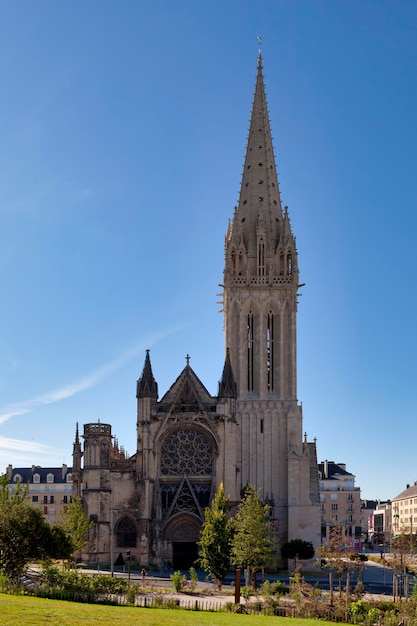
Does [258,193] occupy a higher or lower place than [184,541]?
higher

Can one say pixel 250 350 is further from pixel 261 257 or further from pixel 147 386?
pixel 147 386

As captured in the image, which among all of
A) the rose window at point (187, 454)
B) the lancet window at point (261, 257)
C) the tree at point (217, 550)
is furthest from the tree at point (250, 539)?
the lancet window at point (261, 257)

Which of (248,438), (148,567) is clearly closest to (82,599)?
(148,567)

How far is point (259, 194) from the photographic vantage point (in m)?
86.6

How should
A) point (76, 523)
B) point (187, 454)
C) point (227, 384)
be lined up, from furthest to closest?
point (227, 384) → point (187, 454) → point (76, 523)

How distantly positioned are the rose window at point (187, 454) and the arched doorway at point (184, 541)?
4.13 metres

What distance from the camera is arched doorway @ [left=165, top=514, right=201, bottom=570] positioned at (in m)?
73.8

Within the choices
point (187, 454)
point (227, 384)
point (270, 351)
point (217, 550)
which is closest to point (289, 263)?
point (270, 351)

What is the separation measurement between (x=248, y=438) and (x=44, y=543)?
3832 cm

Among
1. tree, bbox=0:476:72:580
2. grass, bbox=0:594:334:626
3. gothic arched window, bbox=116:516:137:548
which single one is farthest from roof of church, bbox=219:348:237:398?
grass, bbox=0:594:334:626

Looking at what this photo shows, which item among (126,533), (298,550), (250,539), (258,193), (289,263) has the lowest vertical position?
(298,550)

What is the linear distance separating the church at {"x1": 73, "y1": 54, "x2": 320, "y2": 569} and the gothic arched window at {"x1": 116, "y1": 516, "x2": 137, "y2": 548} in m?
0.09

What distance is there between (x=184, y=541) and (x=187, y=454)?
7766 mm

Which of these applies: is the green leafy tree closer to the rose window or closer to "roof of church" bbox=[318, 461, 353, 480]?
the rose window
